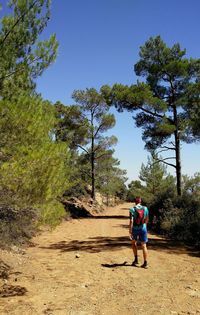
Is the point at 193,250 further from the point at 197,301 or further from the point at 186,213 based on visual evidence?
the point at 197,301

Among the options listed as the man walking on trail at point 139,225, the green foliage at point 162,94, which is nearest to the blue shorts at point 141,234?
the man walking on trail at point 139,225

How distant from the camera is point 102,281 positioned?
8.25 m

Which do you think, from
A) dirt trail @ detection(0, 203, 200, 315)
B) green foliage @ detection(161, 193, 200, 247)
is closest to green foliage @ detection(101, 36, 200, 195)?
green foliage @ detection(161, 193, 200, 247)

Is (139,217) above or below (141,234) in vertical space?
above

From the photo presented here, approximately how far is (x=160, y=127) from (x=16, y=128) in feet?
48.6

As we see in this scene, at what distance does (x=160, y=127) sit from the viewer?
72.8 ft

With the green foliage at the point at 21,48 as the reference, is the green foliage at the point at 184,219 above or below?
below

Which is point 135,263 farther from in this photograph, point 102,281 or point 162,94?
point 162,94

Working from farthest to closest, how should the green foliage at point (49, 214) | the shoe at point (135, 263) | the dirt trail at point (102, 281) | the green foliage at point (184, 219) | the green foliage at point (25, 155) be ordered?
the green foliage at point (184, 219)
the green foliage at point (49, 214)
the shoe at point (135, 263)
the green foliage at point (25, 155)
the dirt trail at point (102, 281)

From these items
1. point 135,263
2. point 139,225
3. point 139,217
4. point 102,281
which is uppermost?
point 139,217

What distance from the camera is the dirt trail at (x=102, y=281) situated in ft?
21.5

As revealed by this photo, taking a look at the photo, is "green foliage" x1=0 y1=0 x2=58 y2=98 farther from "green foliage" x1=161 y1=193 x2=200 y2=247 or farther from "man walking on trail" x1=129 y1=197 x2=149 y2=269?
"green foliage" x1=161 y1=193 x2=200 y2=247

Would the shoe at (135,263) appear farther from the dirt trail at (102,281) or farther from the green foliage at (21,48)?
the green foliage at (21,48)

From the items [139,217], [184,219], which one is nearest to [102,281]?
[139,217]
